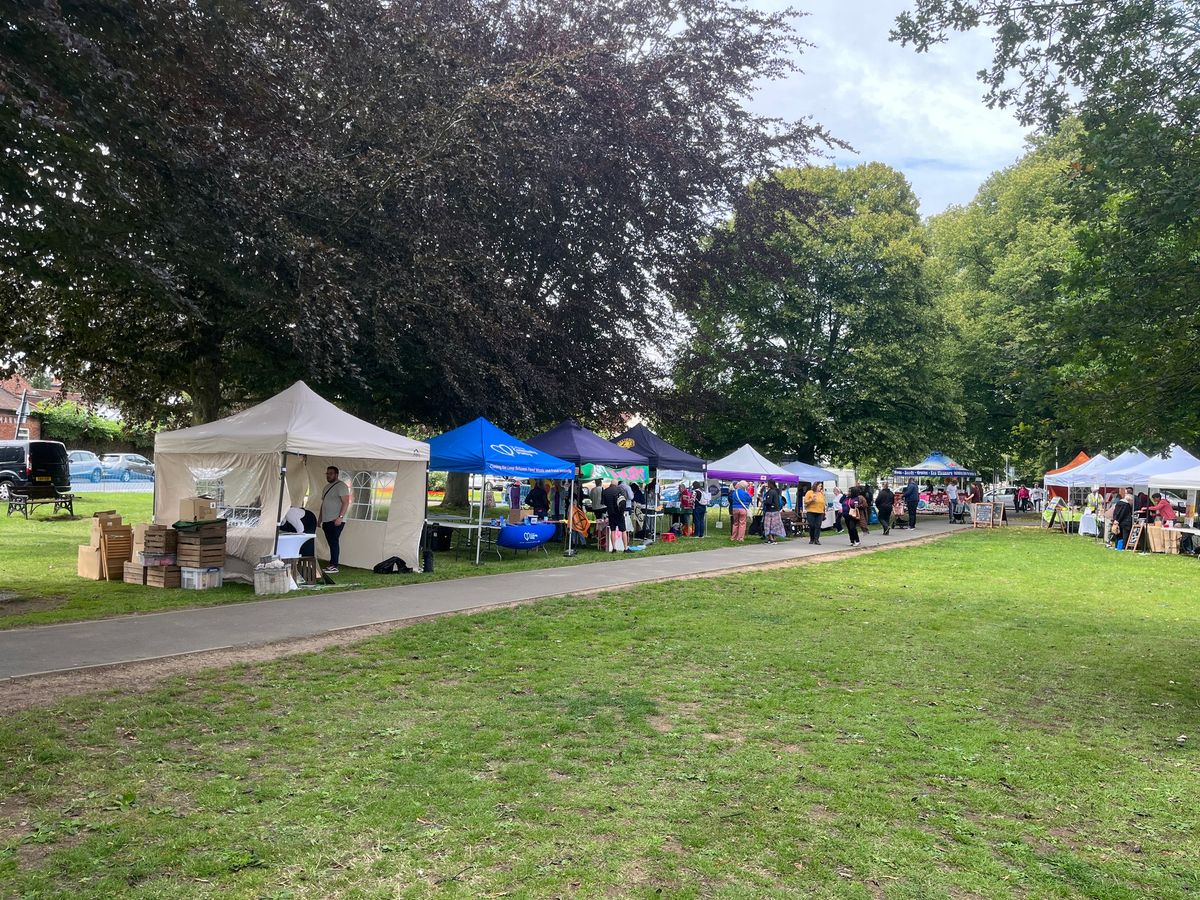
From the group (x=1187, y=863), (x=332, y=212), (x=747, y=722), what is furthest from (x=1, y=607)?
(x=1187, y=863)

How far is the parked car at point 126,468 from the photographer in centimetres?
4262

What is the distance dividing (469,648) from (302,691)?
6.77 ft

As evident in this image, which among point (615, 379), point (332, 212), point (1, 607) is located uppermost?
point (332, 212)

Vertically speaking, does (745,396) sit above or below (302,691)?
above

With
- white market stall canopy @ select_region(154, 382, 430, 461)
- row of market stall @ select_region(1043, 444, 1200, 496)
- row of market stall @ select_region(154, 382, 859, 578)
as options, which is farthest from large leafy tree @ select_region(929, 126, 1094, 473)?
white market stall canopy @ select_region(154, 382, 430, 461)

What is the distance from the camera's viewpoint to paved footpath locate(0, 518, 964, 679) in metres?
7.60

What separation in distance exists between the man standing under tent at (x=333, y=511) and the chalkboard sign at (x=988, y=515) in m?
28.6

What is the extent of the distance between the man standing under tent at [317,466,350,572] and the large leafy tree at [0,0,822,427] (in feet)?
5.73

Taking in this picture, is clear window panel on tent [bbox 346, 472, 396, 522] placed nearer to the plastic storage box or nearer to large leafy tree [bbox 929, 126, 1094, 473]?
the plastic storage box

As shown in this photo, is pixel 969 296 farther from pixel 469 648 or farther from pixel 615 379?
pixel 469 648

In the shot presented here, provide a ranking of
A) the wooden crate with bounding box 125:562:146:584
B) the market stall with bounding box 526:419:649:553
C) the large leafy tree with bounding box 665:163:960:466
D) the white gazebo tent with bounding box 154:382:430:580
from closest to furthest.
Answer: the wooden crate with bounding box 125:562:146:584, the white gazebo tent with bounding box 154:382:430:580, the market stall with bounding box 526:419:649:553, the large leafy tree with bounding box 665:163:960:466

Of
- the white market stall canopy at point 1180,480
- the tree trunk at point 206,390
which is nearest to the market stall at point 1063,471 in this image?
the white market stall canopy at point 1180,480

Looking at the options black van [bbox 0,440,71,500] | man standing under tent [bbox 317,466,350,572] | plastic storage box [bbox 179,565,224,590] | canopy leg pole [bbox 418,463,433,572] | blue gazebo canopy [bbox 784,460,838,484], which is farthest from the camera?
blue gazebo canopy [bbox 784,460,838,484]

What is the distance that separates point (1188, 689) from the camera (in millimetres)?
7699
